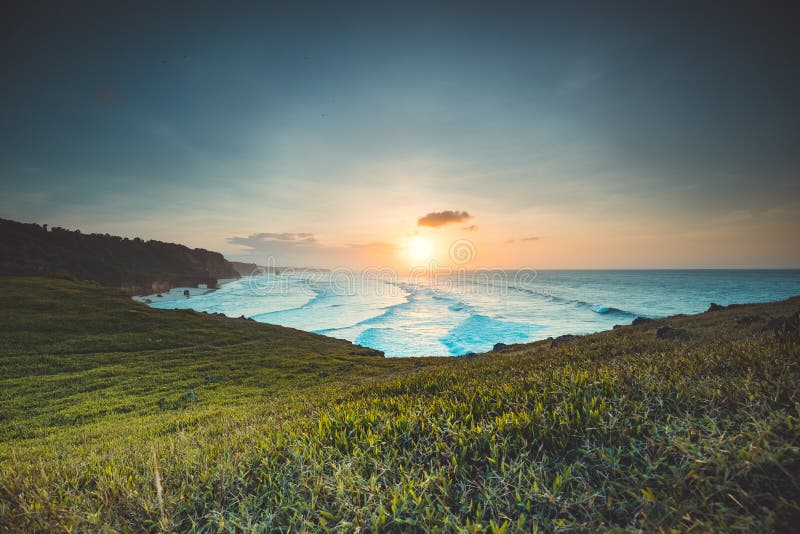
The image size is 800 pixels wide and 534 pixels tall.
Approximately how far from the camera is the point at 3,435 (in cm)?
945

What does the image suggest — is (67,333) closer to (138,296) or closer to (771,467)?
Answer: (771,467)

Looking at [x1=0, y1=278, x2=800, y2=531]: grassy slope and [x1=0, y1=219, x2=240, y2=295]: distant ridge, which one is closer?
[x1=0, y1=278, x2=800, y2=531]: grassy slope

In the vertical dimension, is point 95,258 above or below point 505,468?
above

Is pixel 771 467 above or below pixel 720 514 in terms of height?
above

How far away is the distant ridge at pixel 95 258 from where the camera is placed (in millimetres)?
58781

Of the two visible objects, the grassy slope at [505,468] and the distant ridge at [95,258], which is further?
the distant ridge at [95,258]

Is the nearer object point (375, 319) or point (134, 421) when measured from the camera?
point (134, 421)

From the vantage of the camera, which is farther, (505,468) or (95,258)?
(95,258)

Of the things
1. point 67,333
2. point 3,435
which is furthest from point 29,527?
point 67,333

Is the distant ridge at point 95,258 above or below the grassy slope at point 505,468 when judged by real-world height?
above

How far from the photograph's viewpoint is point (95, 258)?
80938 mm

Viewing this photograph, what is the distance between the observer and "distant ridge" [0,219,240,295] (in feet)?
193

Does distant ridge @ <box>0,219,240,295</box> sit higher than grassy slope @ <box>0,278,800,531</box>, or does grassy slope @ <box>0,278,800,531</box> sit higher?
distant ridge @ <box>0,219,240,295</box>

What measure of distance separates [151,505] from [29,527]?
722 mm
